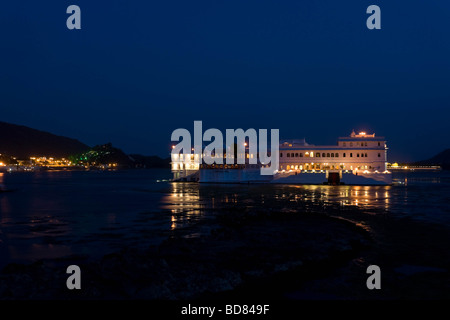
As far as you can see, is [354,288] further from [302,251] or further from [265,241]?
[265,241]

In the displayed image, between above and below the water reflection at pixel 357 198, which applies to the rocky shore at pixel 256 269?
above

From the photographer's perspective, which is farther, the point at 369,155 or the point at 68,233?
the point at 369,155

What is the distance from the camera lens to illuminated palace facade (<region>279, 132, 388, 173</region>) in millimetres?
84000

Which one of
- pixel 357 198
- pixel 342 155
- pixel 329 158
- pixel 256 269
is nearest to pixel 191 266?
pixel 256 269

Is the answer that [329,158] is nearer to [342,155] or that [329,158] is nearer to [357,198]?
[342,155]

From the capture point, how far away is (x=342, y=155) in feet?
277

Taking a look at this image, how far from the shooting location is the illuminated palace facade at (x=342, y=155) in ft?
276

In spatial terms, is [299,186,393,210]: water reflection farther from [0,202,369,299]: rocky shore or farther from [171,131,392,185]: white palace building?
[171,131,392,185]: white palace building

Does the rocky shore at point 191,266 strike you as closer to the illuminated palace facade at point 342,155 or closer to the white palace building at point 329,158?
the white palace building at point 329,158

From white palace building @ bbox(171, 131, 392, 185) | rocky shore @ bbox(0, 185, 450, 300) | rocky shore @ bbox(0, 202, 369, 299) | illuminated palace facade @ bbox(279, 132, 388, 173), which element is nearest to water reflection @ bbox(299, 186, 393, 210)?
rocky shore @ bbox(0, 185, 450, 300)

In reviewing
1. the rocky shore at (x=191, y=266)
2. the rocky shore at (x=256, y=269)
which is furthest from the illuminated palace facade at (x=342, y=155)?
the rocky shore at (x=191, y=266)
